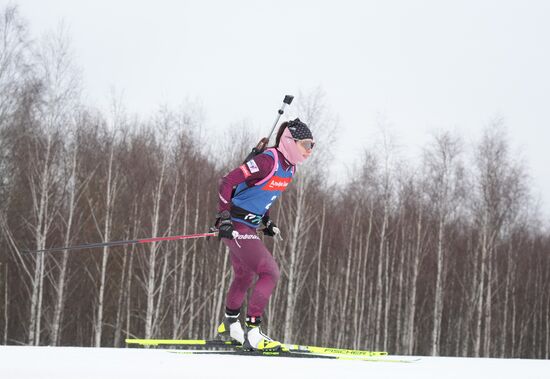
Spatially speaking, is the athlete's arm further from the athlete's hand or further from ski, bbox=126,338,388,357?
ski, bbox=126,338,388,357

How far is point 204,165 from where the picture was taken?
104 ft

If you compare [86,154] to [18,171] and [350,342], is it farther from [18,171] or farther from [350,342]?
[350,342]

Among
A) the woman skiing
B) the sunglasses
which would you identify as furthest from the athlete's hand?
the sunglasses

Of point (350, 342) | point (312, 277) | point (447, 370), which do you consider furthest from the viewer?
point (312, 277)

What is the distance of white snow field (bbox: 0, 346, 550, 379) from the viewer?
11.6 ft

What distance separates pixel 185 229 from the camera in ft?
85.0

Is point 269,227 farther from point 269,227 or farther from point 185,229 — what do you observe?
point 185,229

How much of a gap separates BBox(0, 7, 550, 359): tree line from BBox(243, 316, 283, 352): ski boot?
16003mm

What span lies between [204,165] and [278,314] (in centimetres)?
895

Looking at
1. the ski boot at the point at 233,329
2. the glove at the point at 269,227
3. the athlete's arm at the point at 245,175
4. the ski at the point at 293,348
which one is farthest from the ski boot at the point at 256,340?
the athlete's arm at the point at 245,175

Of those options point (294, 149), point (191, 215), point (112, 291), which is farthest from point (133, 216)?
point (294, 149)

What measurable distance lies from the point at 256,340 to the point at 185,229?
67.5 ft

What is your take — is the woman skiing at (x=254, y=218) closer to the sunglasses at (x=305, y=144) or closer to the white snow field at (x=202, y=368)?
the sunglasses at (x=305, y=144)

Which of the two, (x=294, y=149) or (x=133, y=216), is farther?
(x=133, y=216)
